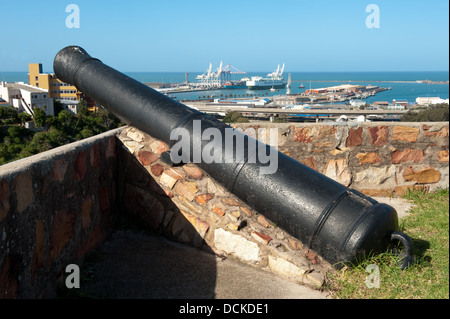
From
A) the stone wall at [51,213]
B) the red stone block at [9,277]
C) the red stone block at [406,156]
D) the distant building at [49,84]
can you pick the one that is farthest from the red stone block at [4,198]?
the distant building at [49,84]

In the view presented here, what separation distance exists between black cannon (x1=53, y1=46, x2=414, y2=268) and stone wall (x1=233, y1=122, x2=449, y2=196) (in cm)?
142

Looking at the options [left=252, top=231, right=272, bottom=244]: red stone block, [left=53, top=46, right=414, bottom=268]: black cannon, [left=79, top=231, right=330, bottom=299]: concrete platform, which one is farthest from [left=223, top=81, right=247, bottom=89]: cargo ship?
[left=252, top=231, right=272, bottom=244]: red stone block

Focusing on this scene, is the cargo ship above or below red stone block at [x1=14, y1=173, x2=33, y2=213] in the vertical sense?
above

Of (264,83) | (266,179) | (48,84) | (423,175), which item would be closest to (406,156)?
(423,175)

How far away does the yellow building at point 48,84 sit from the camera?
5556 centimetres

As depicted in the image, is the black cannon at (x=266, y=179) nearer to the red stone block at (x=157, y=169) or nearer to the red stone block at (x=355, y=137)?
the red stone block at (x=157, y=169)

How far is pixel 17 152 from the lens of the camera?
70.9ft

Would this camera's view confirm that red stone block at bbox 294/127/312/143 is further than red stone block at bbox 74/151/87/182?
Yes

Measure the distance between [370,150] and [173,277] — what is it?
300 cm

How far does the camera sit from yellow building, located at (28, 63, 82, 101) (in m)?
55.6

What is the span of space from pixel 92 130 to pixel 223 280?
28.0 m

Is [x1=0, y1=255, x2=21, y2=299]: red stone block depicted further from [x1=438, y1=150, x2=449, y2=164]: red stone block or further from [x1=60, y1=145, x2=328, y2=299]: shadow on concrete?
[x1=438, y1=150, x2=449, y2=164]: red stone block

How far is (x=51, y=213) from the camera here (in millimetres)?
2426

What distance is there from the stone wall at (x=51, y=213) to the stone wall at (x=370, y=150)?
2.01 m
